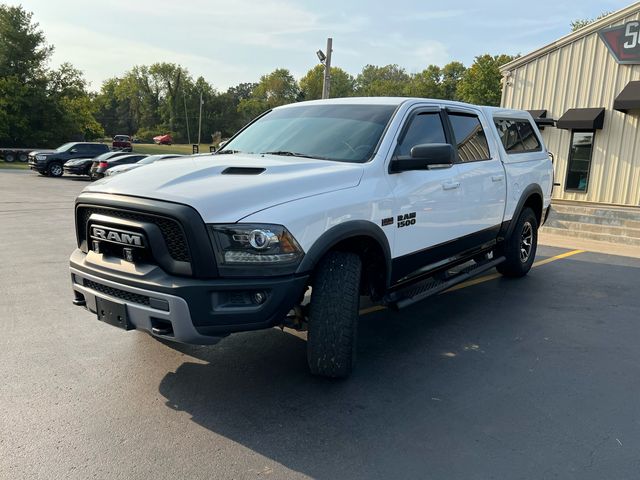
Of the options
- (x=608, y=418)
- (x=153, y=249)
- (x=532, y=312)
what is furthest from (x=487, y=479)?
(x=532, y=312)

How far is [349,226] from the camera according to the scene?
3482 millimetres

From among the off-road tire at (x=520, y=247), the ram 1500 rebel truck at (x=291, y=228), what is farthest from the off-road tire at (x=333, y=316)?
the off-road tire at (x=520, y=247)

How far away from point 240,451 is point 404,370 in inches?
61.1

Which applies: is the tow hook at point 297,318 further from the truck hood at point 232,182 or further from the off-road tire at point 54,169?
the off-road tire at point 54,169

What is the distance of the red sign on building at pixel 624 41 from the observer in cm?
1392

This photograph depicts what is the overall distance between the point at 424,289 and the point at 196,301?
229cm

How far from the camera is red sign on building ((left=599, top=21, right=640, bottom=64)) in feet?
45.7

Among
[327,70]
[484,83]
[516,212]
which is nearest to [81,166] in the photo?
[327,70]

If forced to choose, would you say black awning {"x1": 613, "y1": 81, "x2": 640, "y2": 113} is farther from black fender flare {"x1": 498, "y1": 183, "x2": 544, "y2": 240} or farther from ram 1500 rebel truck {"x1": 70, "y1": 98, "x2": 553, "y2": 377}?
ram 1500 rebel truck {"x1": 70, "y1": 98, "x2": 553, "y2": 377}

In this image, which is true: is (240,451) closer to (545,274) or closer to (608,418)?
(608,418)

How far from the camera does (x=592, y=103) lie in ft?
48.8

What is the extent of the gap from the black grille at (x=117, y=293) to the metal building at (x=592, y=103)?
1427 cm

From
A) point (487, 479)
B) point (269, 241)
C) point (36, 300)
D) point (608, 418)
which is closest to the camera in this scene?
point (487, 479)

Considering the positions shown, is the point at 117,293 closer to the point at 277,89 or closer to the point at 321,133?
the point at 321,133
